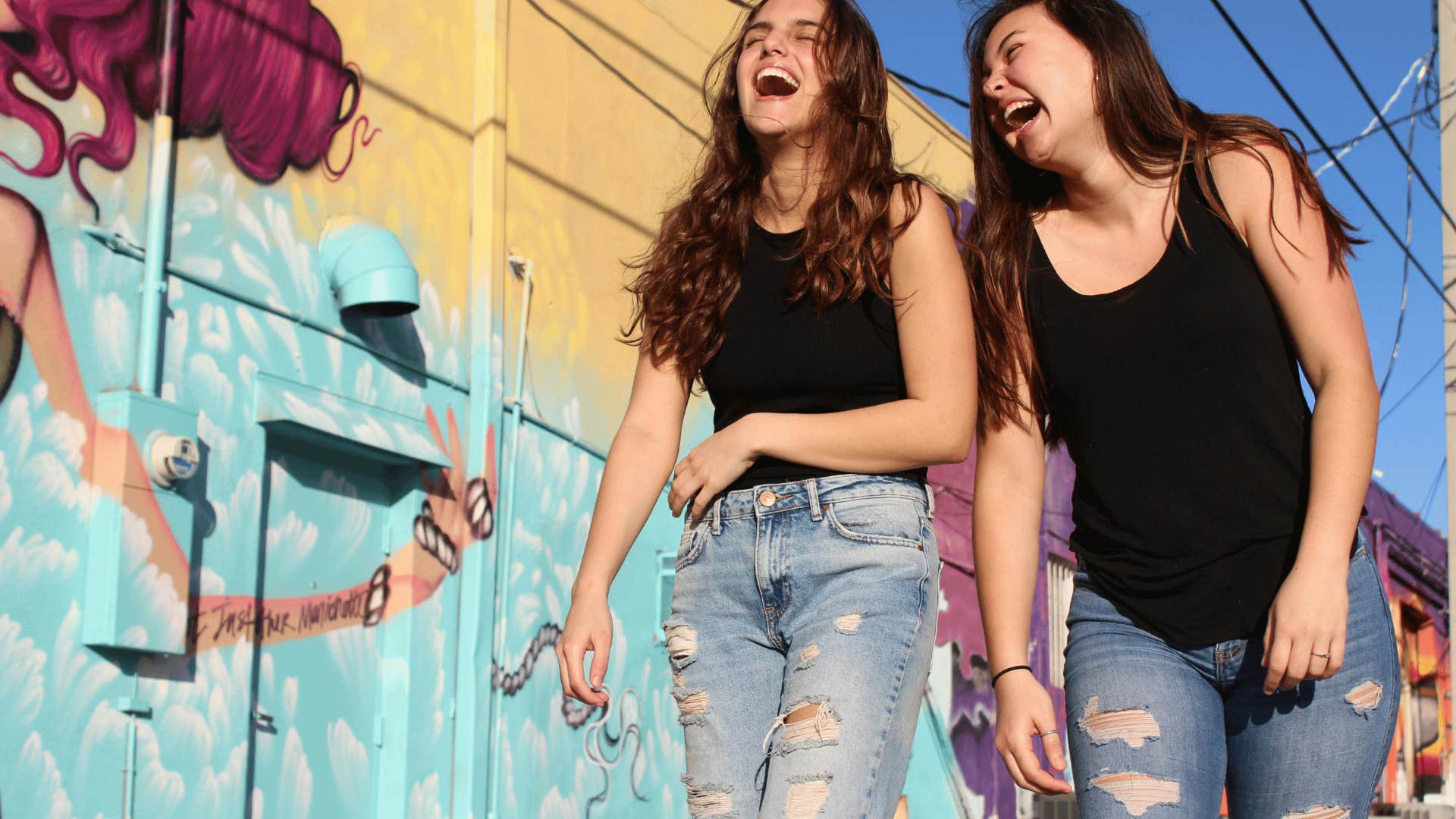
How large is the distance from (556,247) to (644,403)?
192 inches

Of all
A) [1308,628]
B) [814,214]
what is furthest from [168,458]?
[1308,628]

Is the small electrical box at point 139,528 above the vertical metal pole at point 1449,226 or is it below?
below

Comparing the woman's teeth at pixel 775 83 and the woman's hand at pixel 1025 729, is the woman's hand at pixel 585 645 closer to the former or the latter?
the woman's hand at pixel 1025 729

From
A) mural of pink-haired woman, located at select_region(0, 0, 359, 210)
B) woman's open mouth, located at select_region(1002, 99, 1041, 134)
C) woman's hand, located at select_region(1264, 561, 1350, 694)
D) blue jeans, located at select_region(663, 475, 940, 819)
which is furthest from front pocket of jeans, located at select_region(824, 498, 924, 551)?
mural of pink-haired woman, located at select_region(0, 0, 359, 210)

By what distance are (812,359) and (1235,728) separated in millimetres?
942

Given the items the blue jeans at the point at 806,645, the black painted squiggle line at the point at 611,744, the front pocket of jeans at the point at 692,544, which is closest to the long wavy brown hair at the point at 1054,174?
the blue jeans at the point at 806,645

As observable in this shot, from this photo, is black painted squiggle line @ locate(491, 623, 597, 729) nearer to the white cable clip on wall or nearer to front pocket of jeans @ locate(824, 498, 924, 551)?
the white cable clip on wall

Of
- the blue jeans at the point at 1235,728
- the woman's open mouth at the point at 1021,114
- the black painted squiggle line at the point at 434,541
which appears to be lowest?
the blue jeans at the point at 1235,728

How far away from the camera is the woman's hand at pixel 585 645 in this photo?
245 centimetres

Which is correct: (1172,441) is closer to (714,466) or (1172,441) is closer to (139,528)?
(714,466)

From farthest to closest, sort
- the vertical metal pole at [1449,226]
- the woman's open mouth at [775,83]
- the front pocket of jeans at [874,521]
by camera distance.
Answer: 1. the vertical metal pole at [1449,226]
2. the woman's open mouth at [775,83]
3. the front pocket of jeans at [874,521]

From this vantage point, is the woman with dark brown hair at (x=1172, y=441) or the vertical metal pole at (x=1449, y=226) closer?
the woman with dark brown hair at (x=1172, y=441)

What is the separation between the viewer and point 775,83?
2643 mm

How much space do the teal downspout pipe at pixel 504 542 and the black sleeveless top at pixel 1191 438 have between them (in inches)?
182
